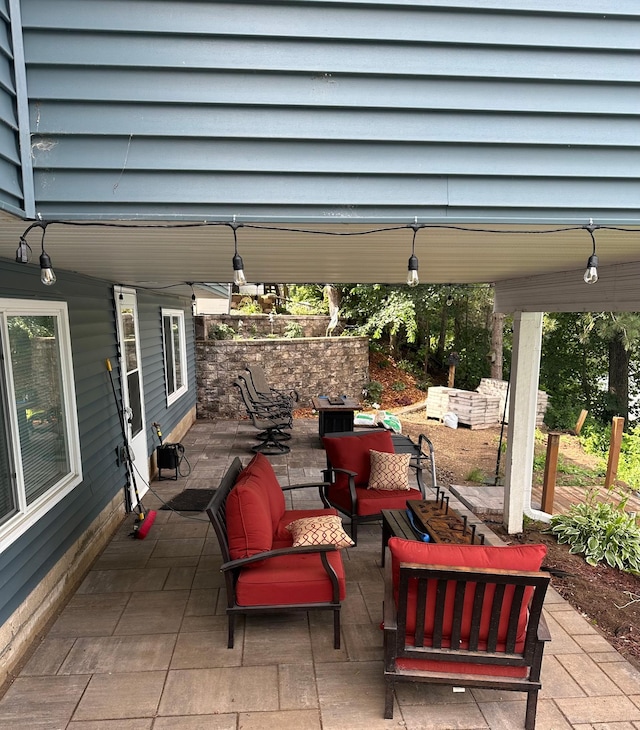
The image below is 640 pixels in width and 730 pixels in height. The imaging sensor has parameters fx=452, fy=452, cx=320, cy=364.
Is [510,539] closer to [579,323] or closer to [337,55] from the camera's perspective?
[337,55]

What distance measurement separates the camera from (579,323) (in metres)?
12.2

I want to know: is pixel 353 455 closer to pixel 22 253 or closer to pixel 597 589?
pixel 597 589

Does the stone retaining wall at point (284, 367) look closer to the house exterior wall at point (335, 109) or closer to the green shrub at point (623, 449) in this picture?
the green shrub at point (623, 449)

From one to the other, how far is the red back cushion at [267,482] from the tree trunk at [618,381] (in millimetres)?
11236

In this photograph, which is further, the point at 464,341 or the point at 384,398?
the point at 464,341

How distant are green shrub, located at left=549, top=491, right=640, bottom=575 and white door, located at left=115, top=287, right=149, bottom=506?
161 inches

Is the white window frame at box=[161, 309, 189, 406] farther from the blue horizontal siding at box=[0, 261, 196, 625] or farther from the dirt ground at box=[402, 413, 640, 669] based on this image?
the dirt ground at box=[402, 413, 640, 669]

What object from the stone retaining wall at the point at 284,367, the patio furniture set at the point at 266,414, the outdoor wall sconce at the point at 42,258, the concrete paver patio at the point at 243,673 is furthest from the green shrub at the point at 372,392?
the outdoor wall sconce at the point at 42,258

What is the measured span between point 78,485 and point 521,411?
379cm

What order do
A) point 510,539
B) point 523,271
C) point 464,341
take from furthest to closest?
point 464,341 → point 510,539 → point 523,271

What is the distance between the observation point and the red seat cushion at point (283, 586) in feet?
8.51

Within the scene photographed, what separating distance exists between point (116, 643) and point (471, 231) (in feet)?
9.92

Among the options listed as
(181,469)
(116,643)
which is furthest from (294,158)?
(181,469)

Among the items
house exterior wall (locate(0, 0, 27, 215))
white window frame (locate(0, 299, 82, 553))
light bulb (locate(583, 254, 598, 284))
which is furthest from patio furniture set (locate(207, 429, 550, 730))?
house exterior wall (locate(0, 0, 27, 215))
